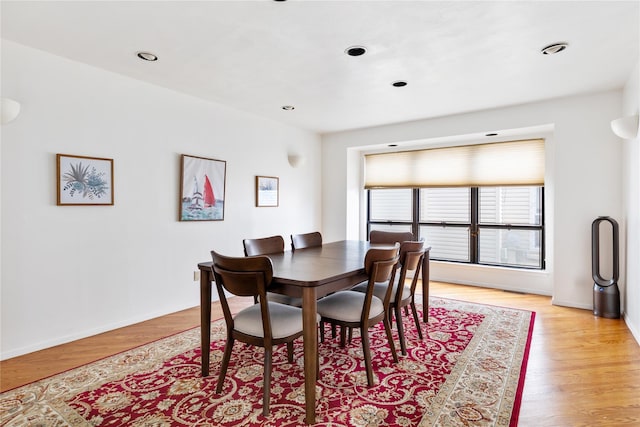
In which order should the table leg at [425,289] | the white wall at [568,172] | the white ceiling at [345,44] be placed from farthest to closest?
the white wall at [568,172], the table leg at [425,289], the white ceiling at [345,44]

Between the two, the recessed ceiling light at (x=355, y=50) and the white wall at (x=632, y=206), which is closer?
the recessed ceiling light at (x=355, y=50)

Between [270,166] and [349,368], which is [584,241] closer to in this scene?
[349,368]

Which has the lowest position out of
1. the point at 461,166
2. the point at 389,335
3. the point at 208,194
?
the point at 389,335

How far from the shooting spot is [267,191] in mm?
5059

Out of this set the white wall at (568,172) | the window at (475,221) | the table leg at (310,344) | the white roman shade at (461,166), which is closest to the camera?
the table leg at (310,344)

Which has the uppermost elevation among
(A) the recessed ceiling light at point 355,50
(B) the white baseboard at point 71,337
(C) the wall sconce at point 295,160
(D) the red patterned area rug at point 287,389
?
(A) the recessed ceiling light at point 355,50

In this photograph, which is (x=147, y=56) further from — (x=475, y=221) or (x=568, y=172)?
(x=475, y=221)

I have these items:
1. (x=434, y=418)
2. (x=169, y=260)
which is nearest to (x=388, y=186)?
(x=169, y=260)

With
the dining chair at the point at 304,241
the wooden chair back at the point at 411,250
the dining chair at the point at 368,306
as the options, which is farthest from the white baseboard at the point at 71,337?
the wooden chair back at the point at 411,250

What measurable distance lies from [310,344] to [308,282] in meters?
0.35

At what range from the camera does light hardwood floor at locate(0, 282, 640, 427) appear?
2.00 meters

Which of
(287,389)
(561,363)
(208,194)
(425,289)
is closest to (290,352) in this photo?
(287,389)

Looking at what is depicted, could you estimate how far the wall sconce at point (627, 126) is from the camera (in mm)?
3107

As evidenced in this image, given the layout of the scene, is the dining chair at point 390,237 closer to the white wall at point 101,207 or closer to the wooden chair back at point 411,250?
the wooden chair back at point 411,250
